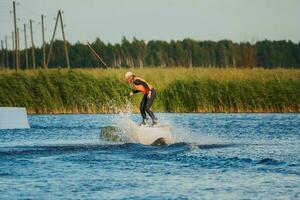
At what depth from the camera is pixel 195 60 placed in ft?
483

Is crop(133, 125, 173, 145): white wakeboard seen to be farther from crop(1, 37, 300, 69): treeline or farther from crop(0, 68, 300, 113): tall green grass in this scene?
crop(1, 37, 300, 69): treeline

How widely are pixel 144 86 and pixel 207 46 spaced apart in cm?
12390

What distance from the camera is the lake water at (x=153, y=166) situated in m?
19.3

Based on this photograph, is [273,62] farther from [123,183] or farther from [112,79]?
[123,183]

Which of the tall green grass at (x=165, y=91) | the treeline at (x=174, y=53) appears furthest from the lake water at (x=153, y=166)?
the treeline at (x=174, y=53)

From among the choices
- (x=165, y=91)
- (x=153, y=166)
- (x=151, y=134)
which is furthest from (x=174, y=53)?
(x=153, y=166)

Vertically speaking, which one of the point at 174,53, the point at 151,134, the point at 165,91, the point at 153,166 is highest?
the point at 174,53

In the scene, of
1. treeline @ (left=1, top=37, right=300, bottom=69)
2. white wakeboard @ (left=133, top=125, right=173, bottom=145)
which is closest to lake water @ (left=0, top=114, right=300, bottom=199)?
white wakeboard @ (left=133, top=125, right=173, bottom=145)

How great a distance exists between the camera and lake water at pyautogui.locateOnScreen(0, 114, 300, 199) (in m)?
19.3

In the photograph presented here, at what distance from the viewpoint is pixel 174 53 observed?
147 meters

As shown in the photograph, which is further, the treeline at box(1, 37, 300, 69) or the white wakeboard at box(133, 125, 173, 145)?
the treeline at box(1, 37, 300, 69)

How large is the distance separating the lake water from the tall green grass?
9.23m

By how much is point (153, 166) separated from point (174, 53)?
123337mm

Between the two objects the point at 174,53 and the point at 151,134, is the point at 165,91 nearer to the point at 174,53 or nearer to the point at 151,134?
the point at 151,134
